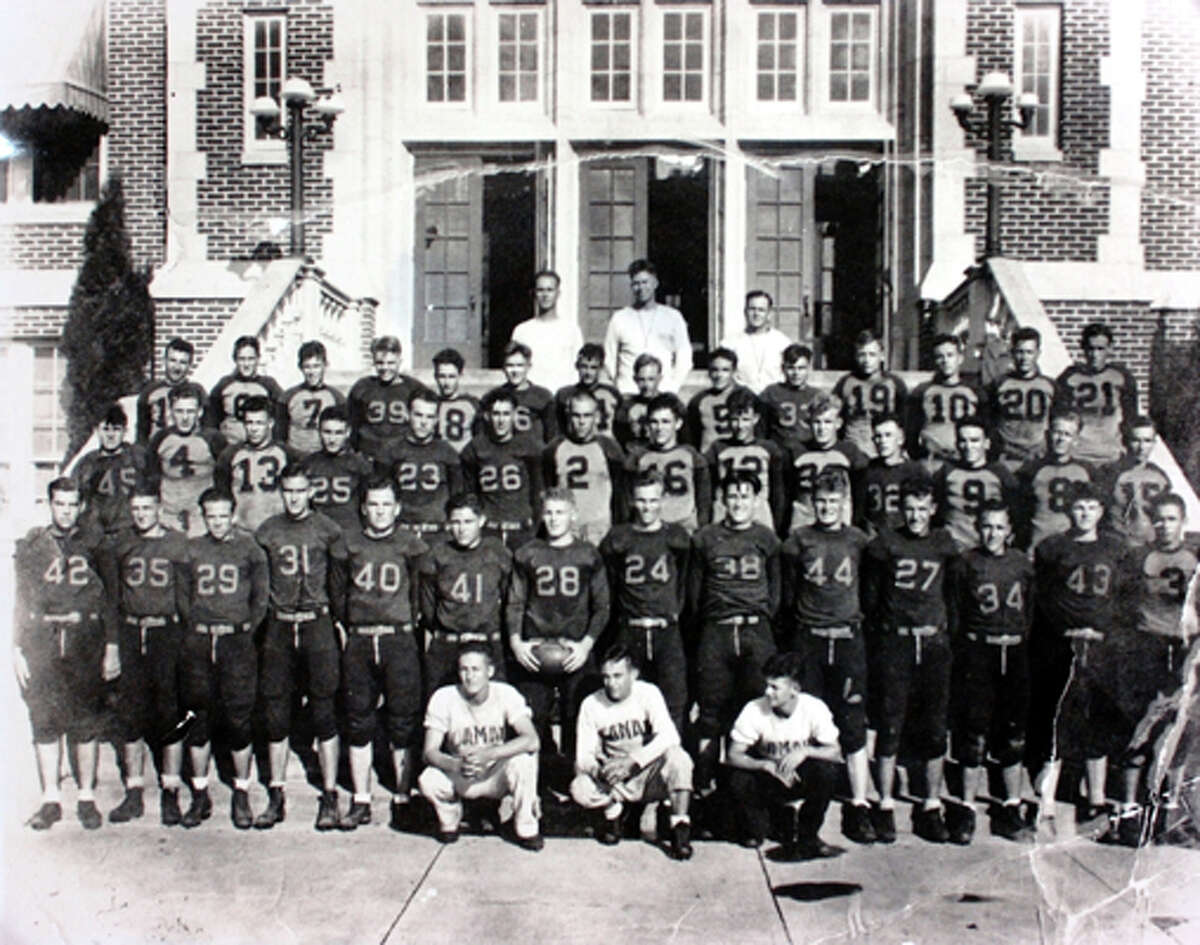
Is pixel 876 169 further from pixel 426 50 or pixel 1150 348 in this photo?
pixel 426 50

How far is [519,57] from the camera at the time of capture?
35.4ft

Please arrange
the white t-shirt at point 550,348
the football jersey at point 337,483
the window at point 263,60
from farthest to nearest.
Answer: the window at point 263,60 < the white t-shirt at point 550,348 < the football jersey at point 337,483

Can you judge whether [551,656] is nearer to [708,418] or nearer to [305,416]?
[708,418]

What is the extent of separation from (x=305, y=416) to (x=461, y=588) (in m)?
1.92

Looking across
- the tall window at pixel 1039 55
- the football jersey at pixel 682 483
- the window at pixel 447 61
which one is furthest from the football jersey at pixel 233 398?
the tall window at pixel 1039 55

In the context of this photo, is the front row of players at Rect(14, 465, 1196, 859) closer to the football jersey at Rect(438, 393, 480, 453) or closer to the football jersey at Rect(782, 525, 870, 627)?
the football jersey at Rect(782, 525, 870, 627)

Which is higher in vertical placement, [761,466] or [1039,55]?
[1039,55]

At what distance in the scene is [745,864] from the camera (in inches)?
203

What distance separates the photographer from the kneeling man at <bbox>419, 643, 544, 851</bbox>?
5.35 m

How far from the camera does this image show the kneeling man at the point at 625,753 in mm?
5359

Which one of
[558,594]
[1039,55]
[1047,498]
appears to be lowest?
[558,594]

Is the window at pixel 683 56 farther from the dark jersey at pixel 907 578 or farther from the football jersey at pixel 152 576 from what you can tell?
the football jersey at pixel 152 576

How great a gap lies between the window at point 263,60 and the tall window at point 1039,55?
19.8ft

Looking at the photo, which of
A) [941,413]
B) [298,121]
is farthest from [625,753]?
[298,121]
